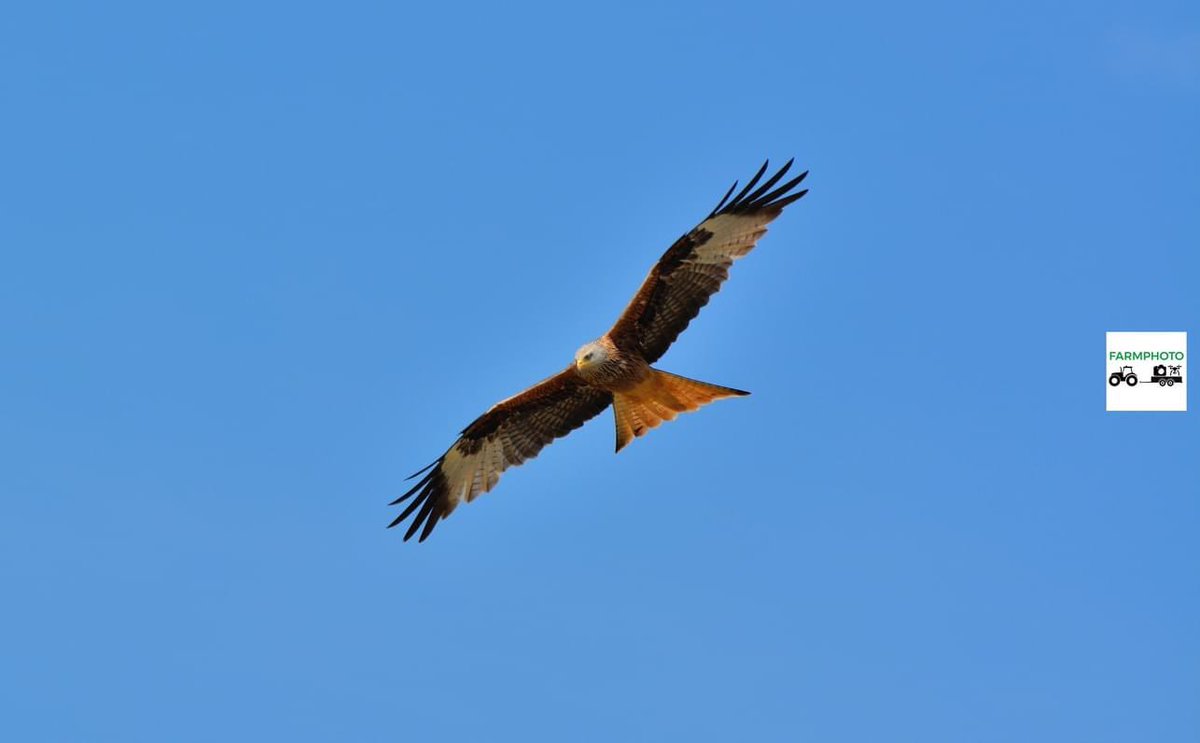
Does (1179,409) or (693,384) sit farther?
(1179,409)

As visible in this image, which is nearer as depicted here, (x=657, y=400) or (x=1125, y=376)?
(x=657, y=400)

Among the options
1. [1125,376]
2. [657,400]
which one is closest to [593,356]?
[657,400]

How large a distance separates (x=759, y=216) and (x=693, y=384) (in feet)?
4.54

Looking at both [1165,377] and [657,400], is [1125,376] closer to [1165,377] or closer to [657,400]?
[1165,377]

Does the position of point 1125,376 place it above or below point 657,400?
above

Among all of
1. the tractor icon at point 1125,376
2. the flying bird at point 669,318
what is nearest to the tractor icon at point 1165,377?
the tractor icon at point 1125,376

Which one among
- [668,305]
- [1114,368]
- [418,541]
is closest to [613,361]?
[668,305]

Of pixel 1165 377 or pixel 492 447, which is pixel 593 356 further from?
pixel 1165 377

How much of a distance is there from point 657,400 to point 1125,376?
434cm

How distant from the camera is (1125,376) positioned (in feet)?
93.6

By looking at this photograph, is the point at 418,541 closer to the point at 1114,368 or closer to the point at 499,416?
the point at 499,416

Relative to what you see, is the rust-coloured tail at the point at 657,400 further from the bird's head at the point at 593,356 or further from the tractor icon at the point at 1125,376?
the tractor icon at the point at 1125,376

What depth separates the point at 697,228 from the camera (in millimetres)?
26391

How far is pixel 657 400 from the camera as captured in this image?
26.5m
